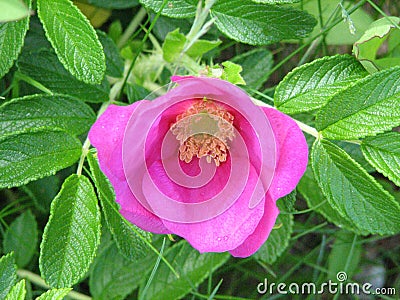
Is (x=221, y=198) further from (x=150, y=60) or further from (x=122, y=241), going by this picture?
(x=150, y=60)

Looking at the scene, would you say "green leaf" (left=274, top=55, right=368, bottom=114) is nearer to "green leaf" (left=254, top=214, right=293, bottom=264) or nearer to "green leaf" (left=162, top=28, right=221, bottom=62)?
"green leaf" (left=162, top=28, right=221, bottom=62)

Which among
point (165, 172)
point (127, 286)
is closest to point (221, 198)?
point (165, 172)

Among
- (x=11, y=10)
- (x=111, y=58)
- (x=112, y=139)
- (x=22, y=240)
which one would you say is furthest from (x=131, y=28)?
(x=11, y=10)

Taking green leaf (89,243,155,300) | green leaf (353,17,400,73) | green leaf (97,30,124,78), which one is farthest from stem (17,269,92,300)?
green leaf (353,17,400,73)

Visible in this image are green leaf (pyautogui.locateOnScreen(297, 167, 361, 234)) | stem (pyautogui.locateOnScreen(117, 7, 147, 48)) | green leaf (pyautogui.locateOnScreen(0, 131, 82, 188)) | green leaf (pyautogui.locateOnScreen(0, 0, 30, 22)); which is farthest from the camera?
stem (pyautogui.locateOnScreen(117, 7, 147, 48))

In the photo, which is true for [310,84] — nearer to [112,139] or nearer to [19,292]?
[112,139]

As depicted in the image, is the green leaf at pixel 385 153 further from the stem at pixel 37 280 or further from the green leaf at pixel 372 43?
the stem at pixel 37 280

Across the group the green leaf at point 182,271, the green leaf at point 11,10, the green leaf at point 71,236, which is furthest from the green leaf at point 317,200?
the green leaf at point 11,10
